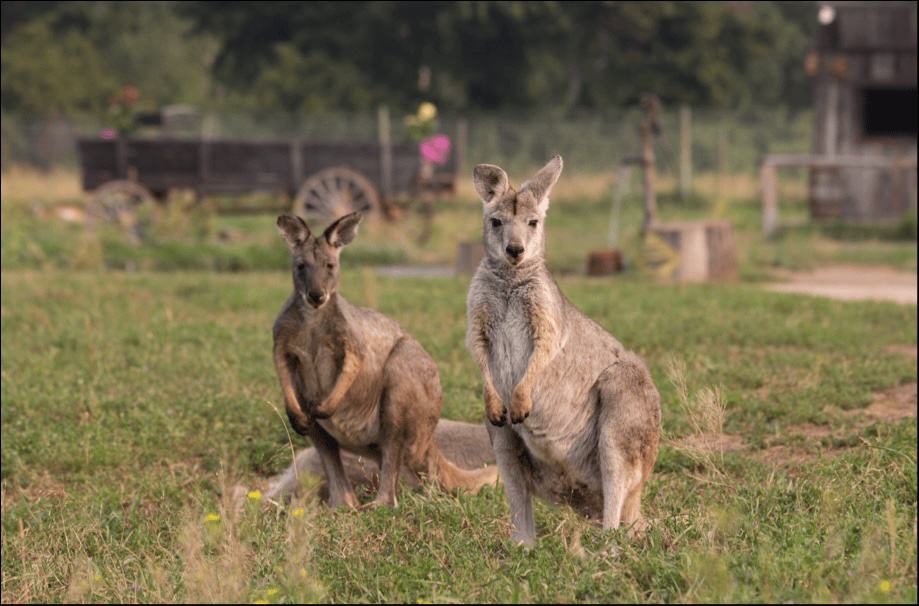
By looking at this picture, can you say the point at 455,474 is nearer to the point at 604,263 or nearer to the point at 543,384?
the point at 543,384

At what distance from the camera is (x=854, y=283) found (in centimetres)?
1445

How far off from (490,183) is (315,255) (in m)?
1.44

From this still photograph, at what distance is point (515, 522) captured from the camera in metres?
5.09

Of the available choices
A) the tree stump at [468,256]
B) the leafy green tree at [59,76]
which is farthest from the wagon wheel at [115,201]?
the leafy green tree at [59,76]

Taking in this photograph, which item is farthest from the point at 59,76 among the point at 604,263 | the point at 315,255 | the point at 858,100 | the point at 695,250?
the point at 315,255

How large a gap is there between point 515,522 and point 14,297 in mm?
8614

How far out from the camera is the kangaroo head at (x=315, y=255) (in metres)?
→ 6.00

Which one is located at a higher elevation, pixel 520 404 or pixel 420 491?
pixel 520 404

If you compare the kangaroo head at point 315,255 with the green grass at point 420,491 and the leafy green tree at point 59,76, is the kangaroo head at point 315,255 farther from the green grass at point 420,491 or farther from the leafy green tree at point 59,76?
the leafy green tree at point 59,76

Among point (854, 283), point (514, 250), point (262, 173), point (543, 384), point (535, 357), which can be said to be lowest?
point (854, 283)

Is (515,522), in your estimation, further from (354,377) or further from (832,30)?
(832,30)

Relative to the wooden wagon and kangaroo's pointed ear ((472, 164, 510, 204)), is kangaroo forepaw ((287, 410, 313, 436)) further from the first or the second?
the wooden wagon

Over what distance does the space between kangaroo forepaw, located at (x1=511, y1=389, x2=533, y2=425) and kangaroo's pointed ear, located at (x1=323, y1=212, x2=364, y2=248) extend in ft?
5.50

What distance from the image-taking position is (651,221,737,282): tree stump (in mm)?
14023
